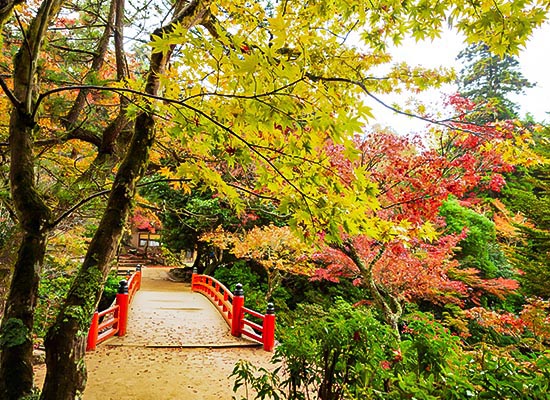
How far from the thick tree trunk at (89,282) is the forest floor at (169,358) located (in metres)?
2.28

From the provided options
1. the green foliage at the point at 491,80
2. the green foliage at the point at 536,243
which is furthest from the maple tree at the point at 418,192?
the green foliage at the point at 491,80

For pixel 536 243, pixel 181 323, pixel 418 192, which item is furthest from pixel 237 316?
pixel 536 243

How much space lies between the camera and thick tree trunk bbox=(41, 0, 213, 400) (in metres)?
2.01

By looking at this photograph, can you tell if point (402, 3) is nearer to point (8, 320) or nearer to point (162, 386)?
point (8, 320)

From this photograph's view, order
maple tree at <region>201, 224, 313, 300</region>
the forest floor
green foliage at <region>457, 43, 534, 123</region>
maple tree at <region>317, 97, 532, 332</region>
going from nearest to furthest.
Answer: maple tree at <region>317, 97, 532, 332</region>
the forest floor
maple tree at <region>201, 224, 313, 300</region>
green foliage at <region>457, 43, 534, 123</region>

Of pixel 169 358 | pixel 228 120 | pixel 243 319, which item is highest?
pixel 228 120

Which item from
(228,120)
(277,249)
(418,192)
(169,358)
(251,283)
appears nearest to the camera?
(228,120)

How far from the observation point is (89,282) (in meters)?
2.20

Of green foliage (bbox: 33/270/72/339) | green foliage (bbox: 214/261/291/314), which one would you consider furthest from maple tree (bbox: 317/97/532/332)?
green foliage (bbox: 33/270/72/339)

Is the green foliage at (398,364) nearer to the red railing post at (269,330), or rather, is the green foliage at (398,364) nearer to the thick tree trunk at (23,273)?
the thick tree trunk at (23,273)

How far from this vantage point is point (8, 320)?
6.57ft

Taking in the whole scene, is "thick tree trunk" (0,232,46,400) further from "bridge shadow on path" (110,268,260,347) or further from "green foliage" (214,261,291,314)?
"green foliage" (214,261,291,314)

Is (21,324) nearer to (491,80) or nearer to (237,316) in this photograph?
(237,316)

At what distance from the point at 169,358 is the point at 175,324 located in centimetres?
226
